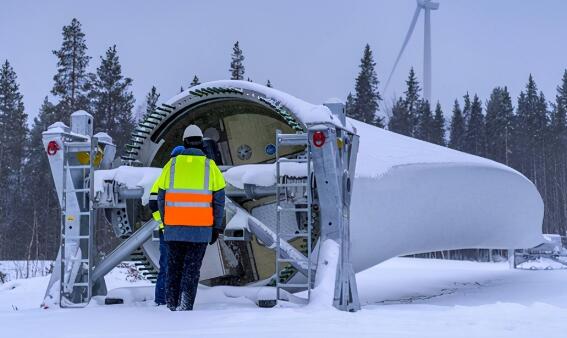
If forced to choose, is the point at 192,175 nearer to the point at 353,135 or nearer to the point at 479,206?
the point at 353,135

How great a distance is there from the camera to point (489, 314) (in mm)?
5215

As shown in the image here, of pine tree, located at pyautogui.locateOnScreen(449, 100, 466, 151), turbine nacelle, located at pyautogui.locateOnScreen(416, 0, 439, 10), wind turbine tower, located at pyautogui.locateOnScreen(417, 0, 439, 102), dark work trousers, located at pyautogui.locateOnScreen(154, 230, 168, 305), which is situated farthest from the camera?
pine tree, located at pyautogui.locateOnScreen(449, 100, 466, 151)

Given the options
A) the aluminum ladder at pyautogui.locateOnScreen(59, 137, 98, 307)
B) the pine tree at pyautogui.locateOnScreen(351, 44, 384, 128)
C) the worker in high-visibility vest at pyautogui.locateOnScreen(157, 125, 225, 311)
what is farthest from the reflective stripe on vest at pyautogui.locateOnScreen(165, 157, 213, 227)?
the pine tree at pyautogui.locateOnScreen(351, 44, 384, 128)

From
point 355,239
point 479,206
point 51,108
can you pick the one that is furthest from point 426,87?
point 355,239

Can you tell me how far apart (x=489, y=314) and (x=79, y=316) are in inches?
129

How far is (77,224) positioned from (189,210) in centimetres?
170

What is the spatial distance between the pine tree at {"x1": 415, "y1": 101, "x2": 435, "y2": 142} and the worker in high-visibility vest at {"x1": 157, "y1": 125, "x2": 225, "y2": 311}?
153ft

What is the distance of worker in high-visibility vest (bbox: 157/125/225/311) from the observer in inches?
209

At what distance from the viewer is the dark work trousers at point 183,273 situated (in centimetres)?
534

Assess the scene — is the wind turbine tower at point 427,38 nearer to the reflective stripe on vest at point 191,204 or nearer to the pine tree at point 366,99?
the pine tree at point 366,99

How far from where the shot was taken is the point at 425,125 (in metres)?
51.1

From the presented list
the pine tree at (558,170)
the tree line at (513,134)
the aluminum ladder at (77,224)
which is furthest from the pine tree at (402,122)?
the aluminum ladder at (77,224)

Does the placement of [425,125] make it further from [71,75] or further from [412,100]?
[71,75]

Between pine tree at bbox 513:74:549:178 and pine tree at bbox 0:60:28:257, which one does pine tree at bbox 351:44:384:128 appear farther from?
pine tree at bbox 0:60:28:257
